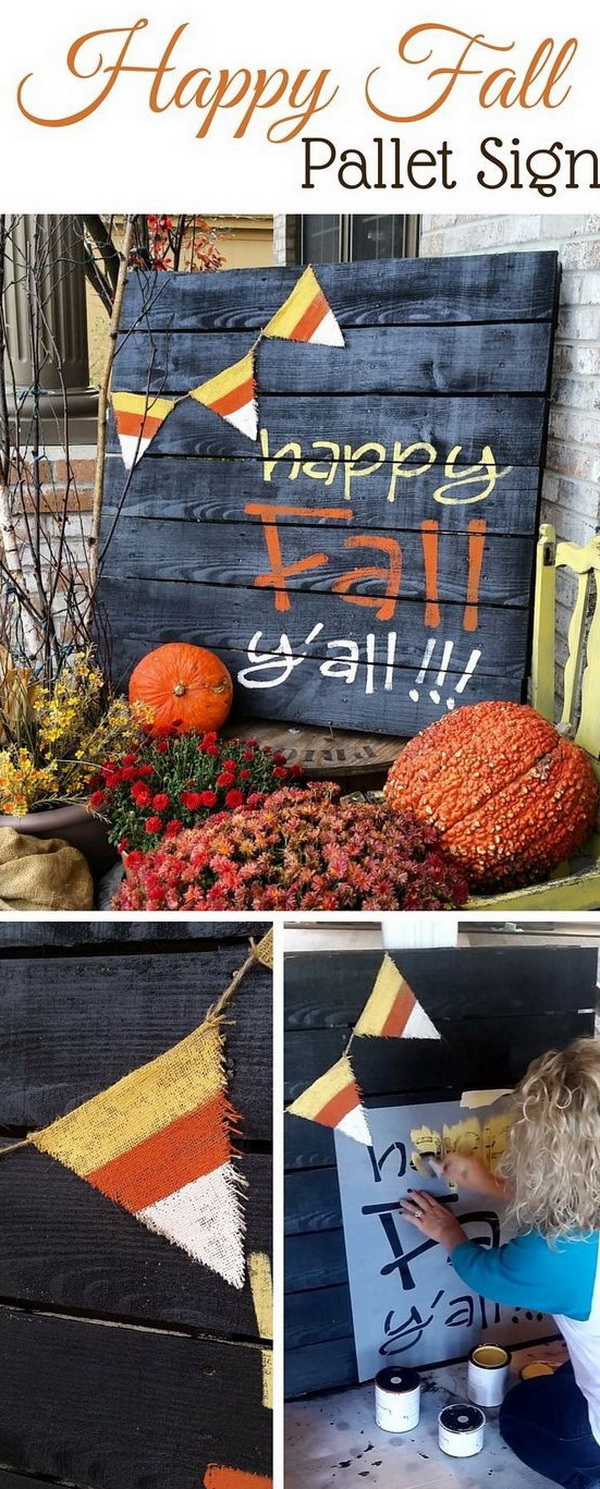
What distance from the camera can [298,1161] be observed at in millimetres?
750

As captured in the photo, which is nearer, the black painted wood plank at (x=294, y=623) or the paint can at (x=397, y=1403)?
the paint can at (x=397, y=1403)

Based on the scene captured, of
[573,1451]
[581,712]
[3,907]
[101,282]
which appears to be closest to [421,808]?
[581,712]

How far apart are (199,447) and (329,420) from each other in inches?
8.7

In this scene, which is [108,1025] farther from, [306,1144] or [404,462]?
[404,462]

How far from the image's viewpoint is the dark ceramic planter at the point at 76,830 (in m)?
1.60

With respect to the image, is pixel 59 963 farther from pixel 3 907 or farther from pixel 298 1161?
pixel 3 907

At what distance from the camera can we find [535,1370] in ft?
2.67

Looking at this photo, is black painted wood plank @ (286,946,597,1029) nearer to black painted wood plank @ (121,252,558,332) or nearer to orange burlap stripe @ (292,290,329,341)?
black painted wood plank @ (121,252,558,332)

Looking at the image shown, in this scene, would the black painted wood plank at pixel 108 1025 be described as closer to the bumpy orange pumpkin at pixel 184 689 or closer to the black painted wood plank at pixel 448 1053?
the black painted wood plank at pixel 448 1053

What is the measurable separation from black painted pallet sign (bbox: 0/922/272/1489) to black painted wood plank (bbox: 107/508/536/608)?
116cm

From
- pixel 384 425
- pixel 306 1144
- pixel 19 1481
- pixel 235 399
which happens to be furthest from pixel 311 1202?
pixel 235 399
